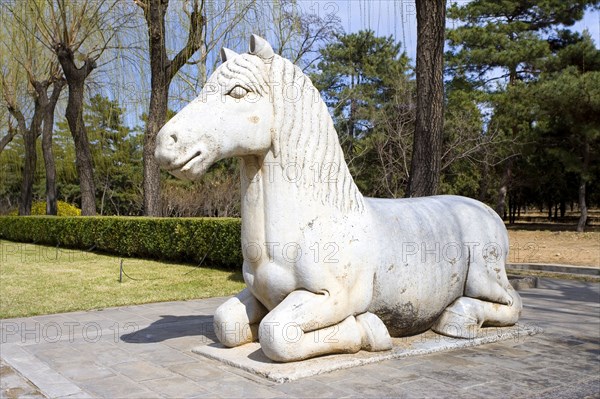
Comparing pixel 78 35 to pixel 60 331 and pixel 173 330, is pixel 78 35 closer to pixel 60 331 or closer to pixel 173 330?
pixel 60 331

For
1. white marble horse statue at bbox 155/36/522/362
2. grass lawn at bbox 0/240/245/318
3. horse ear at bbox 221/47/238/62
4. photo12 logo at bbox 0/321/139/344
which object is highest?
horse ear at bbox 221/47/238/62

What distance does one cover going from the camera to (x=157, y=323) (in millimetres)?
5672

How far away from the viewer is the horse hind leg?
177 inches

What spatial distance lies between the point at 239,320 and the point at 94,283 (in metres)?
6.09

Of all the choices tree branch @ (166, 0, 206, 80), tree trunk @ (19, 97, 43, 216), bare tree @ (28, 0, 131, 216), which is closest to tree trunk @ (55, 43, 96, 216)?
bare tree @ (28, 0, 131, 216)

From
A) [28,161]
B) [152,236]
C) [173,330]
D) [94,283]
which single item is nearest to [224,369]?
[173,330]

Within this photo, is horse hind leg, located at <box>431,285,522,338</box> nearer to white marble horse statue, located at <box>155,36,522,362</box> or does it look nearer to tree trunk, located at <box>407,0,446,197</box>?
white marble horse statue, located at <box>155,36,522,362</box>

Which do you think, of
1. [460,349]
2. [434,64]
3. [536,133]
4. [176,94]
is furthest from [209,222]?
[536,133]

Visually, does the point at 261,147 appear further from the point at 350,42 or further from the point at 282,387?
the point at 350,42

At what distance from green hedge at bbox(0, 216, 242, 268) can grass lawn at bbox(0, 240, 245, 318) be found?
0.35m

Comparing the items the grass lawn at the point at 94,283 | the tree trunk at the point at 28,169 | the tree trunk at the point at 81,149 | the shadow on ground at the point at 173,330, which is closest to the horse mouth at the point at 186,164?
the shadow on ground at the point at 173,330

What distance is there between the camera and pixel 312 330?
3.70 meters

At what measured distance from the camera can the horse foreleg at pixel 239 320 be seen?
4105mm

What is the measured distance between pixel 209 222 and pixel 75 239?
664cm
